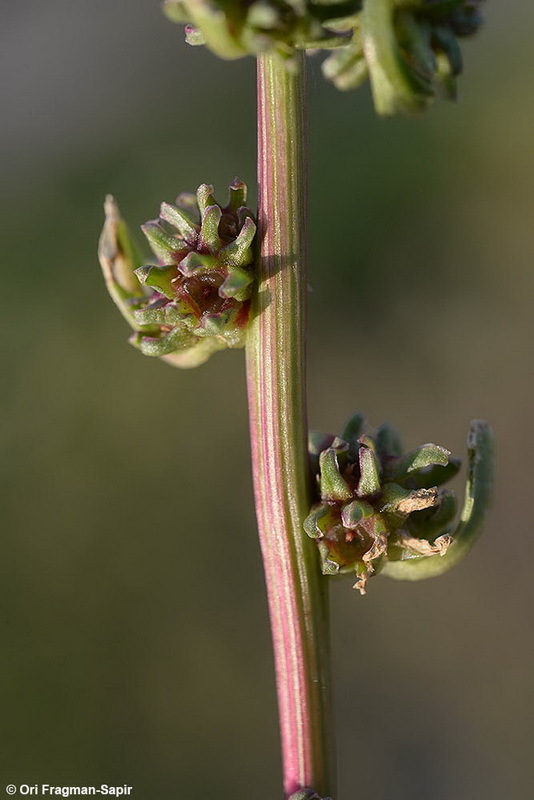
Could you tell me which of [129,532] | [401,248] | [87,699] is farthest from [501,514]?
[87,699]

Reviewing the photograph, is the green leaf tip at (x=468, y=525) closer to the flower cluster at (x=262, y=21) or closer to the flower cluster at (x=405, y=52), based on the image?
A: the flower cluster at (x=405, y=52)

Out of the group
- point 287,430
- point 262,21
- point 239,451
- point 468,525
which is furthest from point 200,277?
point 239,451

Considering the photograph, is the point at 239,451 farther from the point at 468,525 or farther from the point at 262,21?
the point at 262,21

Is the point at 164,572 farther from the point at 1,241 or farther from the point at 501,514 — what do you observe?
the point at 1,241

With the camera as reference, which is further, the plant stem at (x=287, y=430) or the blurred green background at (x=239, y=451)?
the blurred green background at (x=239, y=451)

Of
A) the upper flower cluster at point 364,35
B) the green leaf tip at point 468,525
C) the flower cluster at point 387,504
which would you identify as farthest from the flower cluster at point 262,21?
the green leaf tip at point 468,525
